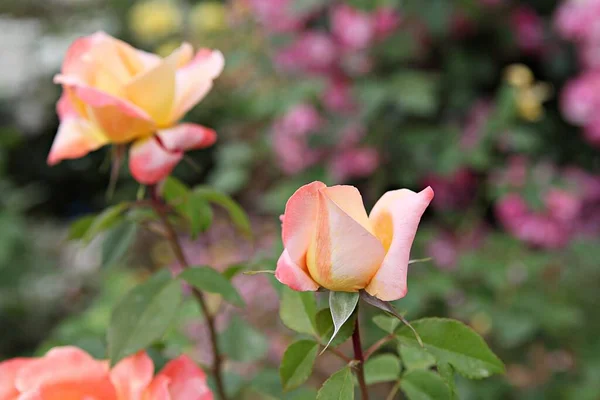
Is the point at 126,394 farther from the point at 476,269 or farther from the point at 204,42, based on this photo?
the point at 204,42

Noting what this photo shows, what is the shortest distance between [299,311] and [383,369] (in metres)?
0.07

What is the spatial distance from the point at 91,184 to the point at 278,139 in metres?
1.96

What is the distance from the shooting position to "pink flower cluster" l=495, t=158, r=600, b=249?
113cm

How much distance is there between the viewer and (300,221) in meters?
0.26

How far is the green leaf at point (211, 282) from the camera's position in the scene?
1.19 feet

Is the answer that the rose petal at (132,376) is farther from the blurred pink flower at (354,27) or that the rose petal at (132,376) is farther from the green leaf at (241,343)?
the blurred pink flower at (354,27)

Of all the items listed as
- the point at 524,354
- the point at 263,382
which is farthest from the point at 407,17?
the point at 263,382

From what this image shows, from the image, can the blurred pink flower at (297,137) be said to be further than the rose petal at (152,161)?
Yes

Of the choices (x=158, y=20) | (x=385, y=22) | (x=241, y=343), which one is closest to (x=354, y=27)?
(x=385, y=22)

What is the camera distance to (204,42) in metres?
1.69

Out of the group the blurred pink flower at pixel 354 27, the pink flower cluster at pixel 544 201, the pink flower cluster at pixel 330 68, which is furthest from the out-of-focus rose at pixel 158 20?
the pink flower cluster at pixel 544 201

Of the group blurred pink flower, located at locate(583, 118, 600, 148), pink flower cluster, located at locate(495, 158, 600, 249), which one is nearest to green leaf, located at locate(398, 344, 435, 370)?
pink flower cluster, located at locate(495, 158, 600, 249)

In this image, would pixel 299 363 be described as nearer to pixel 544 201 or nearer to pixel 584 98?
pixel 544 201

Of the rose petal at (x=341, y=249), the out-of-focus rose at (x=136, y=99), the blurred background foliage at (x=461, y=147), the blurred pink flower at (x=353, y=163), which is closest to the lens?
the rose petal at (x=341, y=249)
